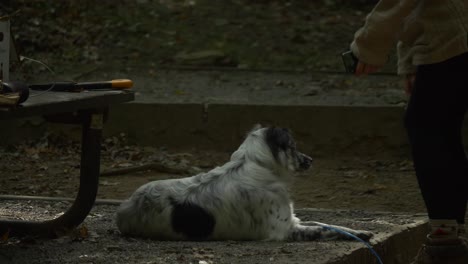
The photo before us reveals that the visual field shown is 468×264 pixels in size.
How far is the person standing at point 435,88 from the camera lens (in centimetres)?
449

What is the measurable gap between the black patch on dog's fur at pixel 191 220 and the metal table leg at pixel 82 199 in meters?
0.39

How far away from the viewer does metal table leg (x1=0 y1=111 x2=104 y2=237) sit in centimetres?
517

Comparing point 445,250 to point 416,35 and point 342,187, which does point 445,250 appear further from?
point 342,187

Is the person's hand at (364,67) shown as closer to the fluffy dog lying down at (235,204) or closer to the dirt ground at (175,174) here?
the fluffy dog lying down at (235,204)

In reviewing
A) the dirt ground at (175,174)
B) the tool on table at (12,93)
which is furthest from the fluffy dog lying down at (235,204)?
the dirt ground at (175,174)

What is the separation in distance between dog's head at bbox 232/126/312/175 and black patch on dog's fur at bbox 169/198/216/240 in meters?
0.40

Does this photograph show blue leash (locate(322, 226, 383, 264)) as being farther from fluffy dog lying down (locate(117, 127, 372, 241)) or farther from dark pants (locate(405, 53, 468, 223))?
dark pants (locate(405, 53, 468, 223))

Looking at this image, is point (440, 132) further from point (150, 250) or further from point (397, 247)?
point (150, 250)

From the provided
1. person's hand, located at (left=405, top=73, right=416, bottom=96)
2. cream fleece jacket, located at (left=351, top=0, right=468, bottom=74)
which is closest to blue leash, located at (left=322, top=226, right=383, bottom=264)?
person's hand, located at (left=405, top=73, right=416, bottom=96)

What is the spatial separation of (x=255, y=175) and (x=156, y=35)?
22.0 ft

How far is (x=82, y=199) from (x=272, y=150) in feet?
3.06

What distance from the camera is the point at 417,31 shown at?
15.1ft

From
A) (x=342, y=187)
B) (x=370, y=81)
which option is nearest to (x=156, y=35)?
(x=370, y=81)

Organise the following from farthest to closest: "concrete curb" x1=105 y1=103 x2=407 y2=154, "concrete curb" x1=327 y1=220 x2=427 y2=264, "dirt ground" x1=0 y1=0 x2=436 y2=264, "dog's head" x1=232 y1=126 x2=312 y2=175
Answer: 1. "concrete curb" x1=105 y1=103 x2=407 y2=154
2. "dirt ground" x1=0 y1=0 x2=436 y2=264
3. "dog's head" x1=232 y1=126 x2=312 y2=175
4. "concrete curb" x1=327 y1=220 x2=427 y2=264
